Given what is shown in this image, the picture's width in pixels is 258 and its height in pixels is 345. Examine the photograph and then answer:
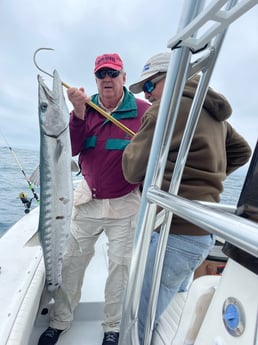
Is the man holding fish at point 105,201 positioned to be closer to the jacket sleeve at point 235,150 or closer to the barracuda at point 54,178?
the barracuda at point 54,178

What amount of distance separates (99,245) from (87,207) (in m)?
1.44

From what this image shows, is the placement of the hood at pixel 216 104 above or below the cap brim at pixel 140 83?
below

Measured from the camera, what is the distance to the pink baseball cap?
1.73 meters

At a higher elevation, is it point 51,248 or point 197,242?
point 197,242

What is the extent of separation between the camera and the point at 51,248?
1.69m

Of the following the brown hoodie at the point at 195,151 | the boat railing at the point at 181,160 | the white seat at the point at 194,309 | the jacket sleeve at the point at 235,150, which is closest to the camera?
the boat railing at the point at 181,160

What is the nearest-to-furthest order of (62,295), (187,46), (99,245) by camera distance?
(187,46) → (62,295) → (99,245)

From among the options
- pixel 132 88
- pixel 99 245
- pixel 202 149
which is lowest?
pixel 99 245

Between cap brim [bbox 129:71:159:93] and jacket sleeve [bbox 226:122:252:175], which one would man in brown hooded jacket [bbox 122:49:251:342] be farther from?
jacket sleeve [bbox 226:122:252:175]

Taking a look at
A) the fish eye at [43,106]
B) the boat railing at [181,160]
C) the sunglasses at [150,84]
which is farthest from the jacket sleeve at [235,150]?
the fish eye at [43,106]

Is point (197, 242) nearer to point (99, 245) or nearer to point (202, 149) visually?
point (202, 149)

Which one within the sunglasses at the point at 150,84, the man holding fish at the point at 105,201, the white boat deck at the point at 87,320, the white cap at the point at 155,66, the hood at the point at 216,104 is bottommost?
the white boat deck at the point at 87,320

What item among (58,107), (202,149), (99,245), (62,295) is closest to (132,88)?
(58,107)

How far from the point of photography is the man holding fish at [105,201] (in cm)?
176
